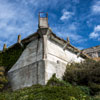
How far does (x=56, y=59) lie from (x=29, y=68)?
135 inches

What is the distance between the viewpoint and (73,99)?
9711 millimetres

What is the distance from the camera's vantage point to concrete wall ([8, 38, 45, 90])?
52.5 ft

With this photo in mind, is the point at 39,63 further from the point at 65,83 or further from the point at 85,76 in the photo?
the point at 85,76

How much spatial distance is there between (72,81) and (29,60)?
219 inches

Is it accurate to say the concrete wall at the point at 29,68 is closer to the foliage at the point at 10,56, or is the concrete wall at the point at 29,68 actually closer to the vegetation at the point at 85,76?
the foliage at the point at 10,56

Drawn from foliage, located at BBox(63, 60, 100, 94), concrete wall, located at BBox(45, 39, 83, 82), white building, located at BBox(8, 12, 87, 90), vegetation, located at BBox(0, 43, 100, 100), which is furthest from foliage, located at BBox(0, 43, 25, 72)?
foliage, located at BBox(63, 60, 100, 94)

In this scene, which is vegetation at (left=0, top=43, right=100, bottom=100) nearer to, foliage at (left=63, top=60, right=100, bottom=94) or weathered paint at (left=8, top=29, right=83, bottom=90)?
foliage at (left=63, top=60, right=100, bottom=94)

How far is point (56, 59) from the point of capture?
18297 millimetres

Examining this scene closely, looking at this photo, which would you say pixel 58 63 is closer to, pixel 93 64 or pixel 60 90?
pixel 93 64

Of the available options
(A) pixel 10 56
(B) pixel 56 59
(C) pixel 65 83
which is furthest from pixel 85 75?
(A) pixel 10 56

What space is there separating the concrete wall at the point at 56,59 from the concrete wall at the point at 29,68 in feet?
2.68

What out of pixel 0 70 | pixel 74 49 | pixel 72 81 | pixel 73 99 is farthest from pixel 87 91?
pixel 0 70

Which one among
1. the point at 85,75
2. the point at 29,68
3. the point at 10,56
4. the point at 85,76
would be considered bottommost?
the point at 85,76

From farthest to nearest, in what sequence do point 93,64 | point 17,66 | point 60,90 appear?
point 17,66 → point 93,64 → point 60,90
